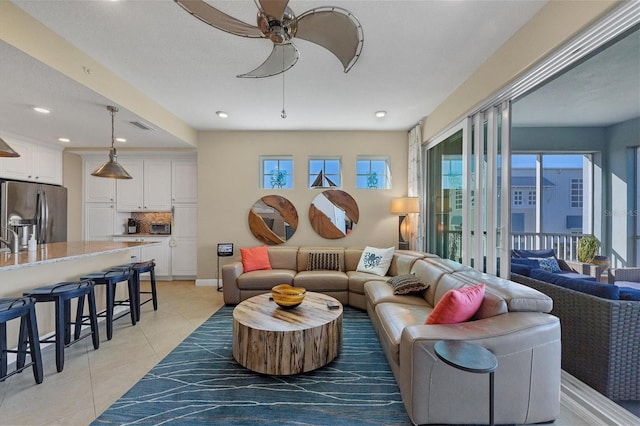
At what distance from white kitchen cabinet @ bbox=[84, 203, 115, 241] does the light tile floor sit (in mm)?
2922

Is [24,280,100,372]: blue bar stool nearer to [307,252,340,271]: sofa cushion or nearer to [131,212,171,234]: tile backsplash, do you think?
[307,252,340,271]: sofa cushion

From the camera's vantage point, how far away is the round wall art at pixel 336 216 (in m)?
5.05

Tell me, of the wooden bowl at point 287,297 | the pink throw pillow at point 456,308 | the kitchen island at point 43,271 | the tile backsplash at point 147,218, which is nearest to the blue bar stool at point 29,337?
the kitchen island at point 43,271

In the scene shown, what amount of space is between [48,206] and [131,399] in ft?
14.6

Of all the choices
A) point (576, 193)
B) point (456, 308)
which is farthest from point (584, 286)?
point (576, 193)

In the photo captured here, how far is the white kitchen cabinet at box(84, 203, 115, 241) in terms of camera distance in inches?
217

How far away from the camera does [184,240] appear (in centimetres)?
546

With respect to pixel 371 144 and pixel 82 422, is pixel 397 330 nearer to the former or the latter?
pixel 82 422

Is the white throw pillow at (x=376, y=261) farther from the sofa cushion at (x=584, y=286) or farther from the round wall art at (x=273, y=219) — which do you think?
the sofa cushion at (x=584, y=286)

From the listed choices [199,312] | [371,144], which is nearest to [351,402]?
[199,312]

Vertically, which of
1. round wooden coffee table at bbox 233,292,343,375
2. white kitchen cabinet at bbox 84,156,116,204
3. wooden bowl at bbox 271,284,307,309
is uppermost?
white kitchen cabinet at bbox 84,156,116,204

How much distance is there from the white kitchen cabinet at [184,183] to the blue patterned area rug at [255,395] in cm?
342

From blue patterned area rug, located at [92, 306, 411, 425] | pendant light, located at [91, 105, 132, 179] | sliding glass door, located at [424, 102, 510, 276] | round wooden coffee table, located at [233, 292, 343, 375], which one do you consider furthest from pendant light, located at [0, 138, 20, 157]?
sliding glass door, located at [424, 102, 510, 276]

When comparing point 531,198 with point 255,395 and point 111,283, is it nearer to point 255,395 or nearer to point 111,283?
point 255,395
